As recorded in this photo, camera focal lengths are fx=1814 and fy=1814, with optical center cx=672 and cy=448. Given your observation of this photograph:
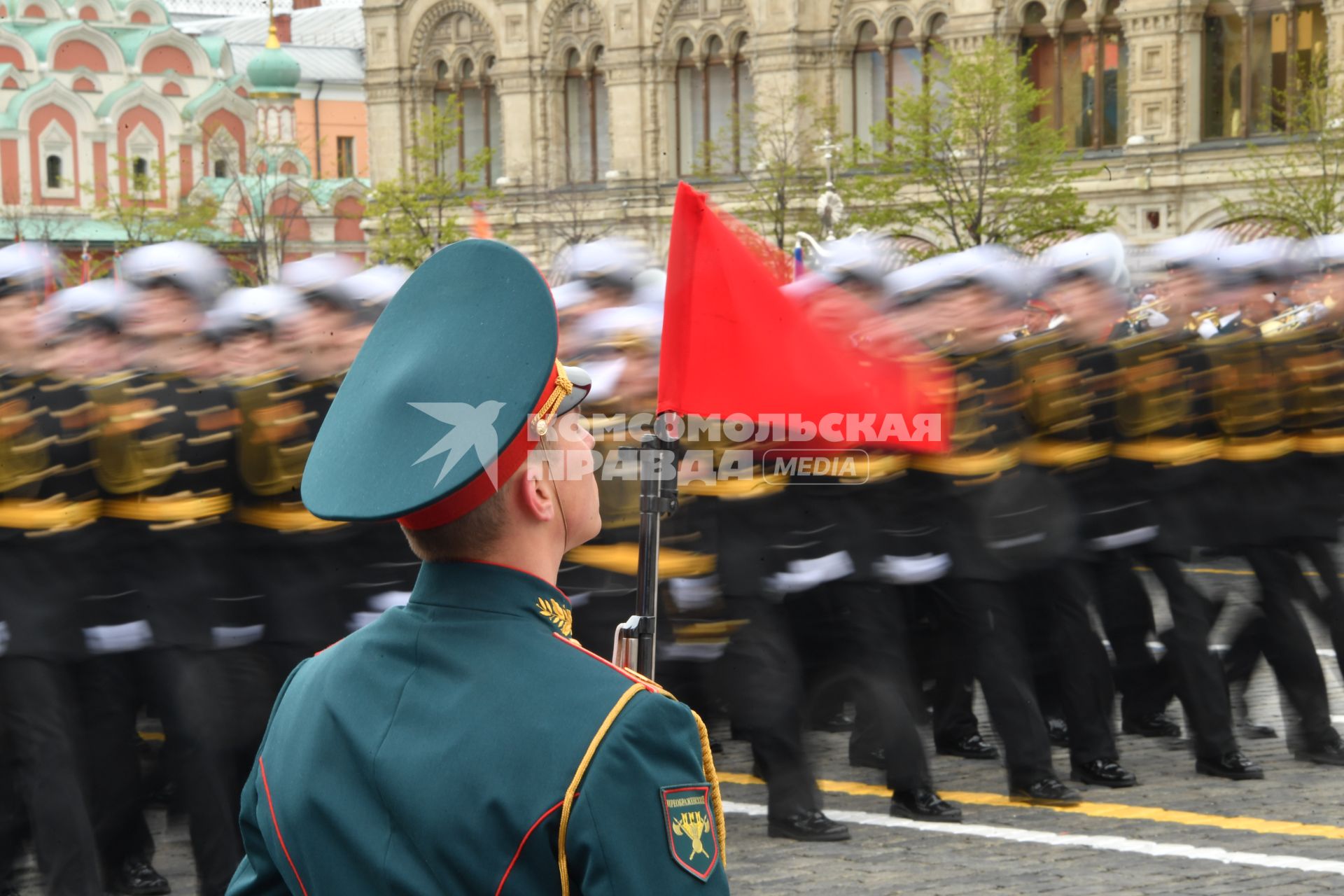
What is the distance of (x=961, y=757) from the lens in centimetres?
782

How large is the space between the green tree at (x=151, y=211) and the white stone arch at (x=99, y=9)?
937 cm

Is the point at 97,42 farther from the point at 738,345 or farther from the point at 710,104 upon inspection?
the point at 738,345

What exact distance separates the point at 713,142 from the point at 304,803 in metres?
42.5

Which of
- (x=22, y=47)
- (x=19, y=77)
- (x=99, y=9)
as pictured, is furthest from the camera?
(x=99, y=9)

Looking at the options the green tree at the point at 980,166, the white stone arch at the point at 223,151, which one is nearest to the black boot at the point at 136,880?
the green tree at the point at 980,166

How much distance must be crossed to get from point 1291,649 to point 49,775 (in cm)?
487

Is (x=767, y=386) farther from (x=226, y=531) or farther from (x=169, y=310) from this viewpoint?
(x=169, y=310)

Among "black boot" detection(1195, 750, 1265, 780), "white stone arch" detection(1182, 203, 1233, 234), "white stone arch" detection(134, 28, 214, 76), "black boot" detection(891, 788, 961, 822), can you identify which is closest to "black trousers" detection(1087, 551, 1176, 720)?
"black boot" detection(1195, 750, 1265, 780)

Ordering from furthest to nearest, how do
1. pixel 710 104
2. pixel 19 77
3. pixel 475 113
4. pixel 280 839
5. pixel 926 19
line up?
pixel 19 77
pixel 475 113
pixel 710 104
pixel 926 19
pixel 280 839

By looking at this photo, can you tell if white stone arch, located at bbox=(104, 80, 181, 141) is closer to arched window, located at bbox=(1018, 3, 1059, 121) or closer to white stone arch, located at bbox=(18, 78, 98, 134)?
white stone arch, located at bbox=(18, 78, 98, 134)

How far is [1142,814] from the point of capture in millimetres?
6719

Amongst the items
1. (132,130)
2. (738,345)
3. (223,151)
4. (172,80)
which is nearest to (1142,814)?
(738,345)

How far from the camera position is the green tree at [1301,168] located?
31.1 metres

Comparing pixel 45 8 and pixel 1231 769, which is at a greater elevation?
pixel 45 8
